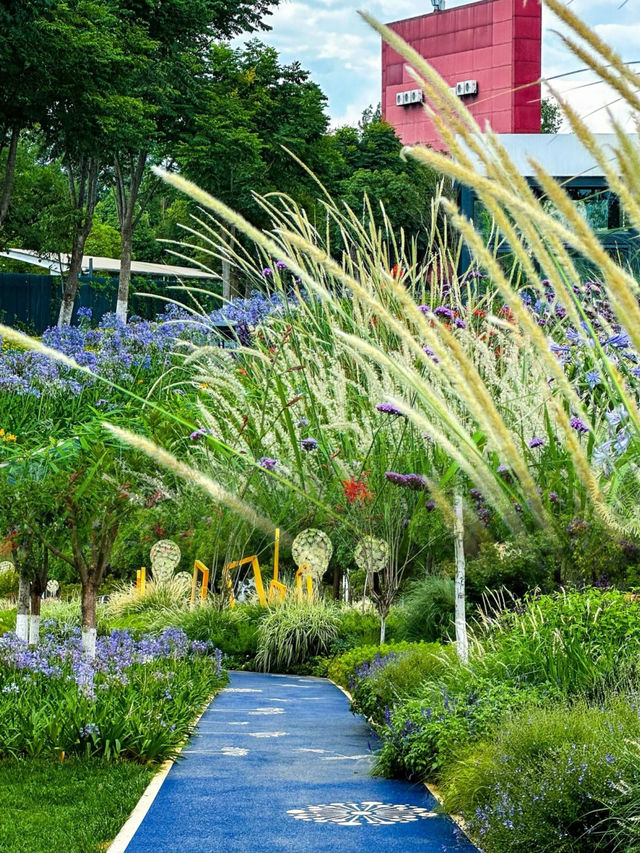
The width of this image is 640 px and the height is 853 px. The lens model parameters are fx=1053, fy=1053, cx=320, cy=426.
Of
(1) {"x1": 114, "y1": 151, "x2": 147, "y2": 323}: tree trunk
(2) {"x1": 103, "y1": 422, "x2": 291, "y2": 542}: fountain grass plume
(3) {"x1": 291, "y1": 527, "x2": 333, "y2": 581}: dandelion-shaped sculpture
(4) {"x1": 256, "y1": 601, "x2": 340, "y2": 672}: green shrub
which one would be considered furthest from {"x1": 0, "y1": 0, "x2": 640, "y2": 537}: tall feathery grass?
(1) {"x1": 114, "y1": 151, "x2": 147, "y2": 323}: tree trunk

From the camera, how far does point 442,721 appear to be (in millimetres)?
4816

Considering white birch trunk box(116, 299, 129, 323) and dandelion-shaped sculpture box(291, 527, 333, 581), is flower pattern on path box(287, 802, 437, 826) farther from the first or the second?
white birch trunk box(116, 299, 129, 323)

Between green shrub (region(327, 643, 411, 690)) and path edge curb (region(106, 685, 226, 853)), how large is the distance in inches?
62.5

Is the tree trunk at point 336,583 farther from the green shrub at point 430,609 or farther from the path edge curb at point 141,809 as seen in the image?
the path edge curb at point 141,809

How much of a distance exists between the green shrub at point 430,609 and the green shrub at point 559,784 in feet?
10.2

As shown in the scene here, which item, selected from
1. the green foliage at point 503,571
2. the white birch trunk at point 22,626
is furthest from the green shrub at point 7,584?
the green foliage at point 503,571

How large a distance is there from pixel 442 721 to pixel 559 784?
132cm

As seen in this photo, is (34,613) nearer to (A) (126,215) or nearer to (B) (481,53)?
(A) (126,215)

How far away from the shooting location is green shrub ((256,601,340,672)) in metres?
9.02

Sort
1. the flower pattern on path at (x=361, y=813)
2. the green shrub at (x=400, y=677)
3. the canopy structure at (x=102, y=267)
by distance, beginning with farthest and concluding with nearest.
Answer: the canopy structure at (x=102, y=267) < the green shrub at (x=400, y=677) < the flower pattern on path at (x=361, y=813)

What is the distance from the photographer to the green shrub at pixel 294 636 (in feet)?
29.6

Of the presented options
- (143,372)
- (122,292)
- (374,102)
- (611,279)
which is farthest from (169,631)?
(374,102)

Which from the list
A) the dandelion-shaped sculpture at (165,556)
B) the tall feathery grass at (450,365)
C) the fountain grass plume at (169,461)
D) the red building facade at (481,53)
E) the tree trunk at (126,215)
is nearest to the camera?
the tall feathery grass at (450,365)

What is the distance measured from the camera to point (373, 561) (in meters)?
6.57
